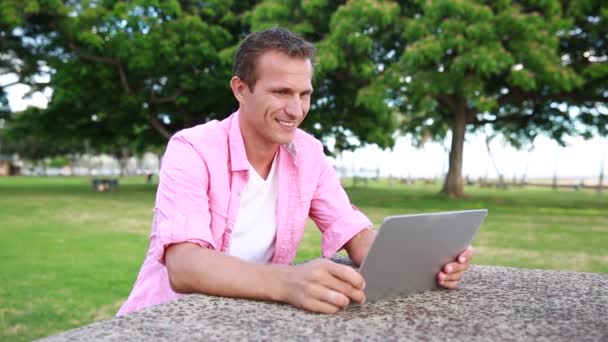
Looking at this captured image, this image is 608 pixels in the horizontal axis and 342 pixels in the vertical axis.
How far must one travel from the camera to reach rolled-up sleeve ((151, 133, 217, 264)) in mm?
1674

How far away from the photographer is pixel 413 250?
Answer: 1.49m

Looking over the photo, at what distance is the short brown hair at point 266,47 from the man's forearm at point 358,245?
690 millimetres

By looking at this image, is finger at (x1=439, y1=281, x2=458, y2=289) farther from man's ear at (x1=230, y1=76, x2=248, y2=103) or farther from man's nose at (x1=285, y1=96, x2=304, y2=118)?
man's ear at (x1=230, y1=76, x2=248, y2=103)

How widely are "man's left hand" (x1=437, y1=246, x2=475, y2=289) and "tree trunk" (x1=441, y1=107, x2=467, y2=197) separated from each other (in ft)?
55.2

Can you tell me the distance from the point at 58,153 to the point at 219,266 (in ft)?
219

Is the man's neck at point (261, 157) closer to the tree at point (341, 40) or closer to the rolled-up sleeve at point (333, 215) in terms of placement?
the rolled-up sleeve at point (333, 215)

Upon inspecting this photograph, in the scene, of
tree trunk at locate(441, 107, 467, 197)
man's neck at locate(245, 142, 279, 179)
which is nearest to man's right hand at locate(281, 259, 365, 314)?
man's neck at locate(245, 142, 279, 179)

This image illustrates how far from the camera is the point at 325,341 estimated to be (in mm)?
1135

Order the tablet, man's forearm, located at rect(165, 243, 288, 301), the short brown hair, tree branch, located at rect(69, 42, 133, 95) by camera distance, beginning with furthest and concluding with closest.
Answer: tree branch, located at rect(69, 42, 133, 95), the short brown hair, man's forearm, located at rect(165, 243, 288, 301), the tablet

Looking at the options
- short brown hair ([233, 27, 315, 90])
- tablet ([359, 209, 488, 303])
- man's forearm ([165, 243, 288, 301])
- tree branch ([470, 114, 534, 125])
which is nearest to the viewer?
tablet ([359, 209, 488, 303])

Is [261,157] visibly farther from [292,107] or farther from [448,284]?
[448,284]

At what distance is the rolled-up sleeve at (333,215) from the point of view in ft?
7.10

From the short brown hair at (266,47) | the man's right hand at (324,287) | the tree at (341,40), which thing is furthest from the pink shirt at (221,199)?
the tree at (341,40)

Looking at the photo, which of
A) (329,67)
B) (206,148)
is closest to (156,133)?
(329,67)
